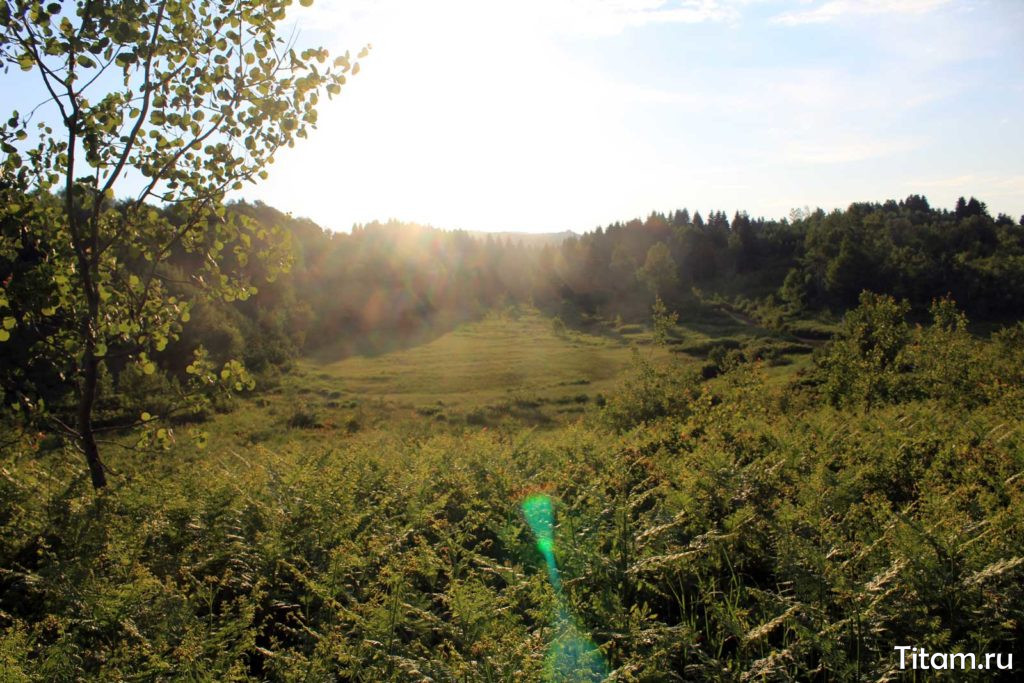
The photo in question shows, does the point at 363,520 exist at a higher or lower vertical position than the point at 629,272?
lower

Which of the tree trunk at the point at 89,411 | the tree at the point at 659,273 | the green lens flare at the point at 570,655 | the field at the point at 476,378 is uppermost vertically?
the tree at the point at 659,273

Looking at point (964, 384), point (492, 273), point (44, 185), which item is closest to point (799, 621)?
point (44, 185)

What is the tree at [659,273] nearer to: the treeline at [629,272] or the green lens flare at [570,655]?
the treeline at [629,272]

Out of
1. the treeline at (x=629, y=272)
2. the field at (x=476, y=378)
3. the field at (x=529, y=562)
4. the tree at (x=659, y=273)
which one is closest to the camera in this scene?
the field at (x=529, y=562)

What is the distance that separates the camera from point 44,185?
16.1 ft

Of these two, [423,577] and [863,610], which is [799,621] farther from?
[423,577]

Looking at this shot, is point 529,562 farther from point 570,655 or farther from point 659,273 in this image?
point 659,273

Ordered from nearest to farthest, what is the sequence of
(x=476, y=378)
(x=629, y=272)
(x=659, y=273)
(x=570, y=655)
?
1. (x=570, y=655)
2. (x=476, y=378)
3. (x=659, y=273)
4. (x=629, y=272)

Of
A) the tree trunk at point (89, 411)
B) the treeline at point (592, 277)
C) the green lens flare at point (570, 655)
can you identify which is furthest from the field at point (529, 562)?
the treeline at point (592, 277)

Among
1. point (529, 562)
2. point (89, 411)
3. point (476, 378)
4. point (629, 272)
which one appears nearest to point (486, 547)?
point (529, 562)

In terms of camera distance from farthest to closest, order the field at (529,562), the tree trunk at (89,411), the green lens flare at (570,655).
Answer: the tree trunk at (89,411) < the field at (529,562) < the green lens flare at (570,655)

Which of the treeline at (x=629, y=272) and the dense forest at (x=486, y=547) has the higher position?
the treeline at (x=629, y=272)

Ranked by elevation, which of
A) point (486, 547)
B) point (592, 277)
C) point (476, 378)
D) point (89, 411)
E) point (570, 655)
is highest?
point (592, 277)

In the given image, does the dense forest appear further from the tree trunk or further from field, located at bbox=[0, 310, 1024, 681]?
the tree trunk
